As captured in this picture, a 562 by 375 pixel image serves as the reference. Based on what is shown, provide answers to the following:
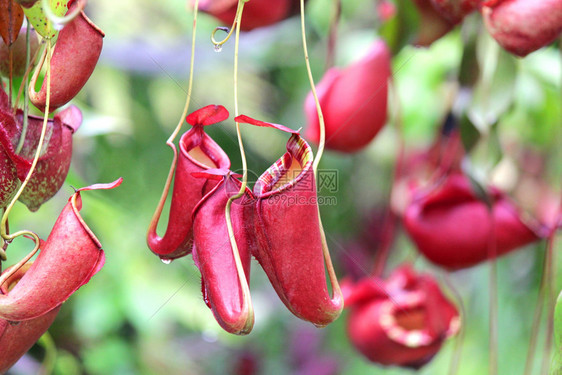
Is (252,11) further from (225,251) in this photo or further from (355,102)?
(225,251)

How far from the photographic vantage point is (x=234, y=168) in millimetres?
1016

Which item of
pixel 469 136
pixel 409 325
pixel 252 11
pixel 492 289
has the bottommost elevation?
pixel 409 325

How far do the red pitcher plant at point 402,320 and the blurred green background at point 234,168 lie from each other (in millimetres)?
136

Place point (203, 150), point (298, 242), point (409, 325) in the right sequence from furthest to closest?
point (409, 325)
point (203, 150)
point (298, 242)

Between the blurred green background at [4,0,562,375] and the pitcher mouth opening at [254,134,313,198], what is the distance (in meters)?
0.53

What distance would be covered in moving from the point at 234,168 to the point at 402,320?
1.16 ft

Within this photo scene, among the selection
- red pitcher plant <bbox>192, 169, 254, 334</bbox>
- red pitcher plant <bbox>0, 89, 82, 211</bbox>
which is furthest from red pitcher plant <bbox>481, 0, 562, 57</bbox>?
red pitcher plant <bbox>0, 89, 82, 211</bbox>

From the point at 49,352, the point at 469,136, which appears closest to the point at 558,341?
the point at 469,136

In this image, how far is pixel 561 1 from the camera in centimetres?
58

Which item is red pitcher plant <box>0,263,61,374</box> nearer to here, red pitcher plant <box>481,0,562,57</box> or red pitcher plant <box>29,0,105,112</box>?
red pitcher plant <box>29,0,105,112</box>

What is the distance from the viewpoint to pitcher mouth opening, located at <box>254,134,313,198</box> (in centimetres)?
43

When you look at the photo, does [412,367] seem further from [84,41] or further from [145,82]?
[145,82]

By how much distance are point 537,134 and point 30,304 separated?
107 centimetres

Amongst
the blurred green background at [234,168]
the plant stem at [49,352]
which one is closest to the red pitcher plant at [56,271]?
the plant stem at [49,352]
